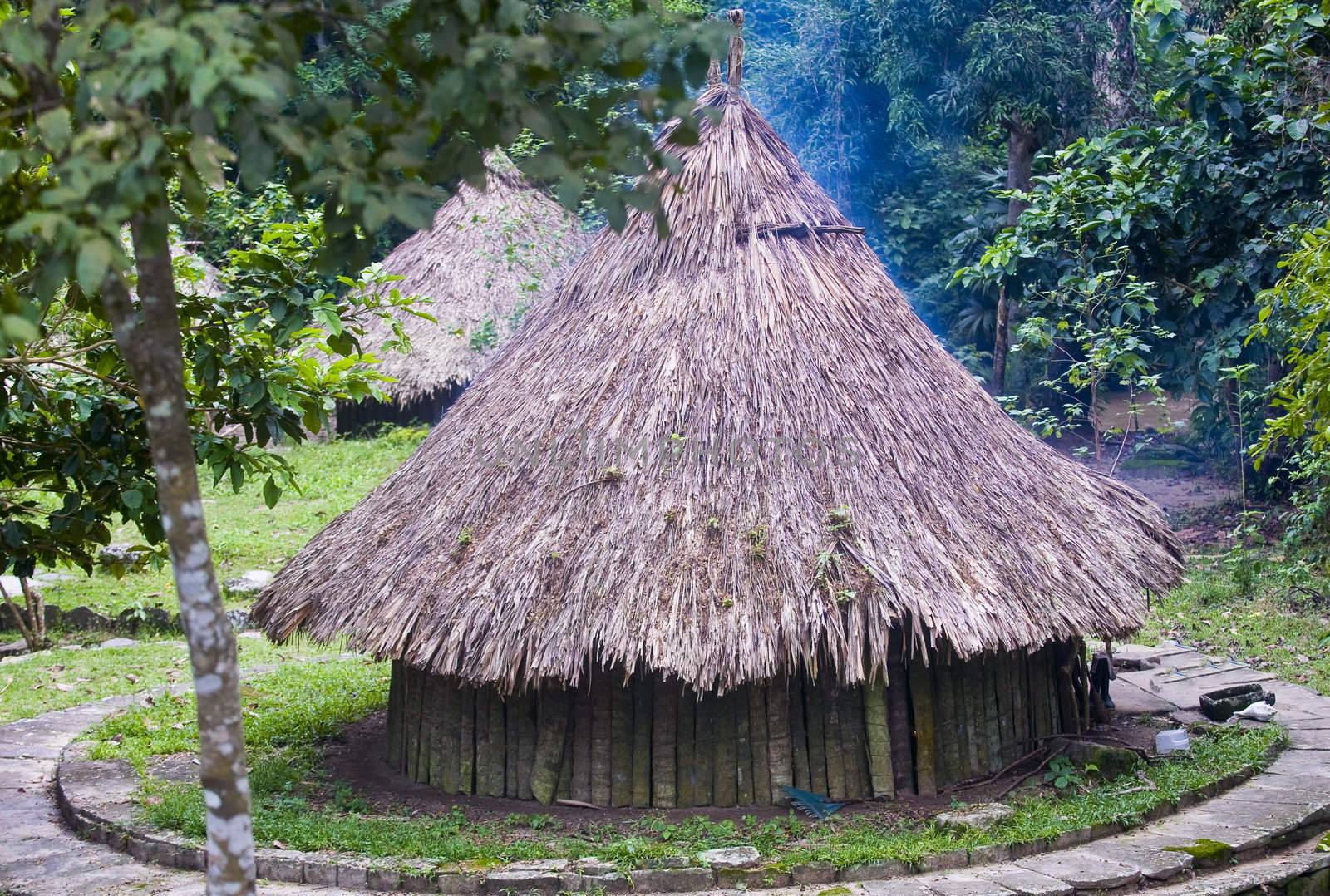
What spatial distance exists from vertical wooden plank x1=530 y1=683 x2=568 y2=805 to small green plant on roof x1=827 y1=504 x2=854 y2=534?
60.4 inches

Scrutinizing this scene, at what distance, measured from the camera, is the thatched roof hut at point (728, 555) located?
564cm

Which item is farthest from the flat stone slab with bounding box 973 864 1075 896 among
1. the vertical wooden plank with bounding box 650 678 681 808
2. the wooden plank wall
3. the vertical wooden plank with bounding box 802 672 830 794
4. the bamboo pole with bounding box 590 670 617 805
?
the bamboo pole with bounding box 590 670 617 805

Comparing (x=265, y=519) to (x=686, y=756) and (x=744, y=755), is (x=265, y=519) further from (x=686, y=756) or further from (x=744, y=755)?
(x=744, y=755)

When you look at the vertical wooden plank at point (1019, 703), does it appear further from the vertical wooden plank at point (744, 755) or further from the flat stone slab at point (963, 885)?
the vertical wooden plank at point (744, 755)

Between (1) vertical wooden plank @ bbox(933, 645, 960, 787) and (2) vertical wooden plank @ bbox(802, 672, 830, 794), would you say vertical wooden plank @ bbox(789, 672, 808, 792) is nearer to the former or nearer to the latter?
(2) vertical wooden plank @ bbox(802, 672, 830, 794)

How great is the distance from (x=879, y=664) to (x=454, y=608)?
6.66 feet

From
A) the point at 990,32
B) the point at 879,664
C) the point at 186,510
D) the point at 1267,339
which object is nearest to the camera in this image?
the point at 186,510

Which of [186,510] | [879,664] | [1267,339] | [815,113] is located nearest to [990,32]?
[815,113]

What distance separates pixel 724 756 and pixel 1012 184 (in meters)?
12.6

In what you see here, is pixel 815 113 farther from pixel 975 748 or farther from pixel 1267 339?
pixel 975 748

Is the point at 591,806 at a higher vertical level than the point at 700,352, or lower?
lower

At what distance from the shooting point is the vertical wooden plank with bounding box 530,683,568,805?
237 inches

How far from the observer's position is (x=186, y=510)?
9.97 feet

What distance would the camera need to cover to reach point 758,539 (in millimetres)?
5785
